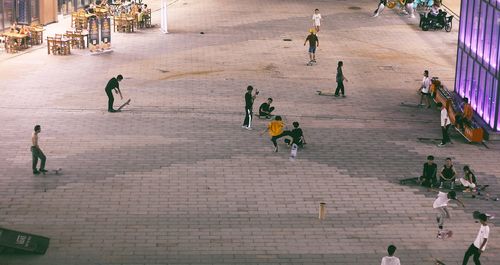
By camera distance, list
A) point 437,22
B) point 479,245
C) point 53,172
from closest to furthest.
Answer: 1. point 479,245
2. point 53,172
3. point 437,22

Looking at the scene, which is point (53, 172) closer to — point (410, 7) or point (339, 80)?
point (339, 80)

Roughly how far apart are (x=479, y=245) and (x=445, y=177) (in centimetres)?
675

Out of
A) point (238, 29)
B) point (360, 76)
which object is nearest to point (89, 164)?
point (360, 76)

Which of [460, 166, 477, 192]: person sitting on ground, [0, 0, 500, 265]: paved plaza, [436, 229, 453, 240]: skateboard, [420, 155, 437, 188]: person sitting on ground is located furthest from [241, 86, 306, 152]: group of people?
[436, 229, 453, 240]: skateboard

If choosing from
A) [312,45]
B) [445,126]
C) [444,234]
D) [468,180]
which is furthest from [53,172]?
[312,45]

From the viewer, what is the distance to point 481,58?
128 feet

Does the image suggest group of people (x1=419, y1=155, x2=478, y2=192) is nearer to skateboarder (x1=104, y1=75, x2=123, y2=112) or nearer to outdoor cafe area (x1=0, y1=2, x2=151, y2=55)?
skateboarder (x1=104, y1=75, x2=123, y2=112)

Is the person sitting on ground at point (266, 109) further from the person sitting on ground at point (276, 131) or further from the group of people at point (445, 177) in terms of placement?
the group of people at point (445, 177)

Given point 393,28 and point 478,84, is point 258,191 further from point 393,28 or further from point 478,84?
point 393,28

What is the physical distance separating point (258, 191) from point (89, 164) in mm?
6099

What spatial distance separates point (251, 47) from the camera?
53656 mm

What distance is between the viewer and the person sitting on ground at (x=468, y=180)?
3073 centimetres

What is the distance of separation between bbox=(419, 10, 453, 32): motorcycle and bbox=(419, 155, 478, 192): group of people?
28883 millimetres

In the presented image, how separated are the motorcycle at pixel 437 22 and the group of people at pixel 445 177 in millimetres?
28883
